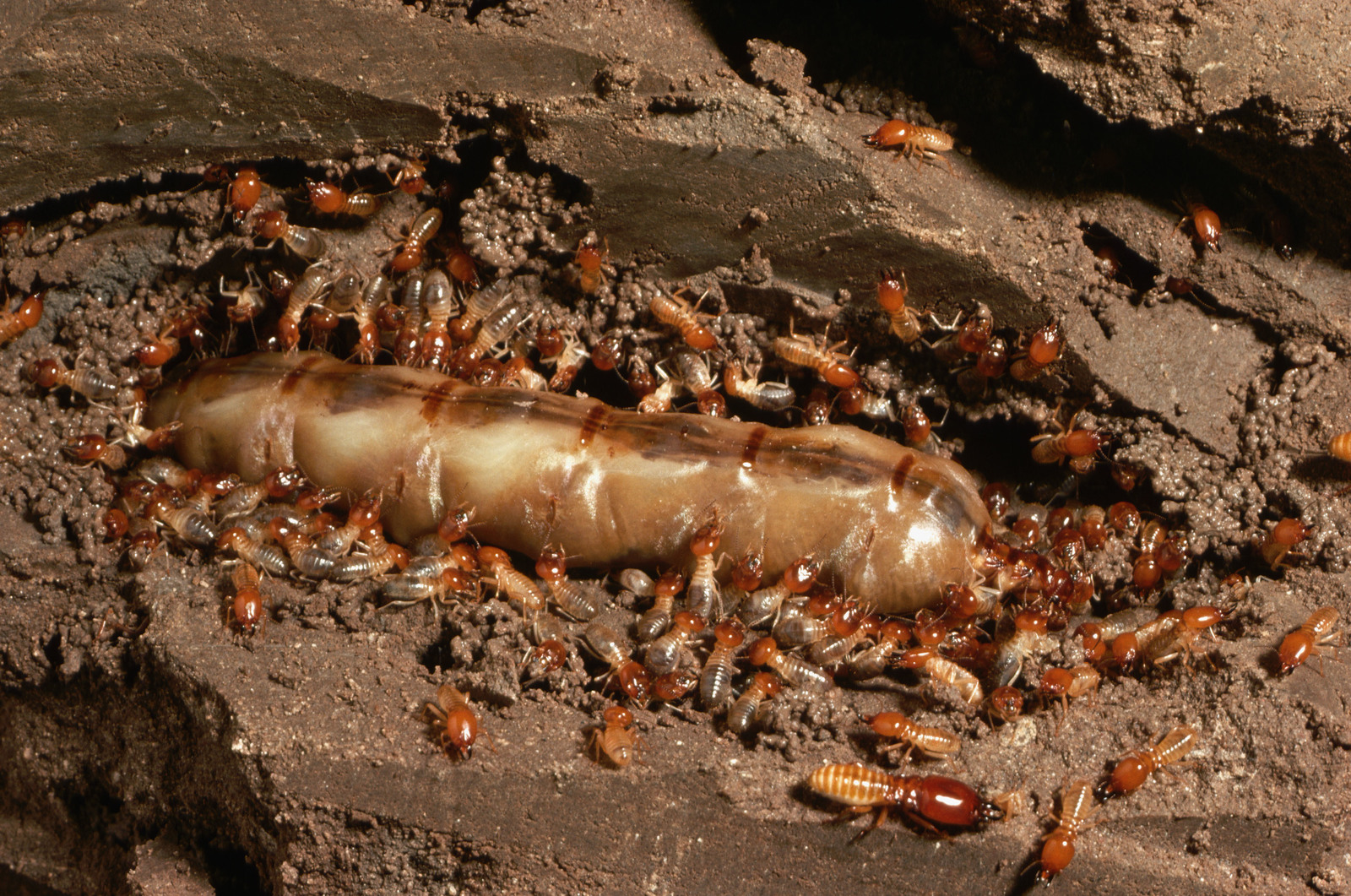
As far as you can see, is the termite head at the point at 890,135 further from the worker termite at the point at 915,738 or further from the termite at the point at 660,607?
the worker termite at the point at 915,738

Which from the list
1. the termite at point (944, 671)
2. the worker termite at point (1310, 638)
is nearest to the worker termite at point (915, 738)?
the termite at point (944, 671)

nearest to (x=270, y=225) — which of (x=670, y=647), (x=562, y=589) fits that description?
(x=562, y=589)

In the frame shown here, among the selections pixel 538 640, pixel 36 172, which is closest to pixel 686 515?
pixel 538 640

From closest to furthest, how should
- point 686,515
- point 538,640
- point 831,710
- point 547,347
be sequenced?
point 831,710, point 538,640, point 686,515, point 547,347

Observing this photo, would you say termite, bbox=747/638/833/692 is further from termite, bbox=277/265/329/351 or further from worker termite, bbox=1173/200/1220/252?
termite, bbox=277/265/329/351

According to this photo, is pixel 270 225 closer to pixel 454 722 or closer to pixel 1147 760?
pixel 454 722

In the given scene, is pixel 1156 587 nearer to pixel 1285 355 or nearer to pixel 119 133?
pixel 1285 355
